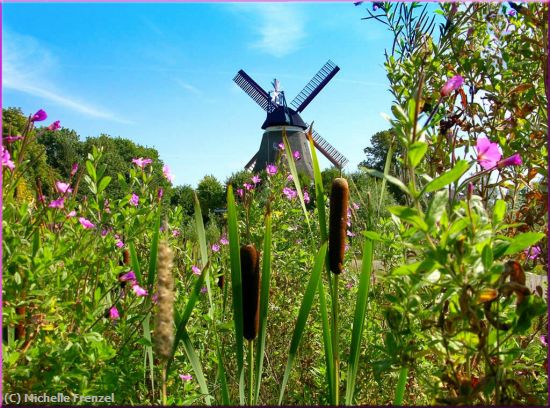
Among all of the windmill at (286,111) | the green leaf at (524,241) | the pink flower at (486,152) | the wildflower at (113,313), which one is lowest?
the wildflower at (113,313)

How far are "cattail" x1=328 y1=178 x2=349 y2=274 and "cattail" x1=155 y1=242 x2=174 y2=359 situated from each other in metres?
0.48

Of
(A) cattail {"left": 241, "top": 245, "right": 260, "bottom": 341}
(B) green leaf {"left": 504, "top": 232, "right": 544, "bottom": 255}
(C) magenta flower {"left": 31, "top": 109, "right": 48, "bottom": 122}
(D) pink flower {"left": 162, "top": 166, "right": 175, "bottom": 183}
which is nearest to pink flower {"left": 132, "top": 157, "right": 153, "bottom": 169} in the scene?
(D) pink flower {"left": 162, "top": 166, "right": 175, "bottom": 183}

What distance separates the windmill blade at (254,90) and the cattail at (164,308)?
28489 mm

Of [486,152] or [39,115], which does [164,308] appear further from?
[39,115]

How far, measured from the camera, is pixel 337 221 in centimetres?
134

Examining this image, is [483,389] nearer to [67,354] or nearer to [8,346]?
[67,354]

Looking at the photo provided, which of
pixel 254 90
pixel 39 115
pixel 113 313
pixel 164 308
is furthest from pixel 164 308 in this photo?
pixel 254 90

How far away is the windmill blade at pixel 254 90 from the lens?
2886 cm

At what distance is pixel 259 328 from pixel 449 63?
58.0 inches

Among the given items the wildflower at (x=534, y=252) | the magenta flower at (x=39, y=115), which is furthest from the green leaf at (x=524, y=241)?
the magenta flower at (x=39, y=115)

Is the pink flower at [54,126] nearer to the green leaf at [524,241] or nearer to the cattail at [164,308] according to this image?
the cattail at [164,308]

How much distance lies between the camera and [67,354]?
54.8 inches

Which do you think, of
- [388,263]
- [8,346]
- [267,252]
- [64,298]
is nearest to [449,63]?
[388,263]

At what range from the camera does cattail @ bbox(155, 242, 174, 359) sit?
0.98m
